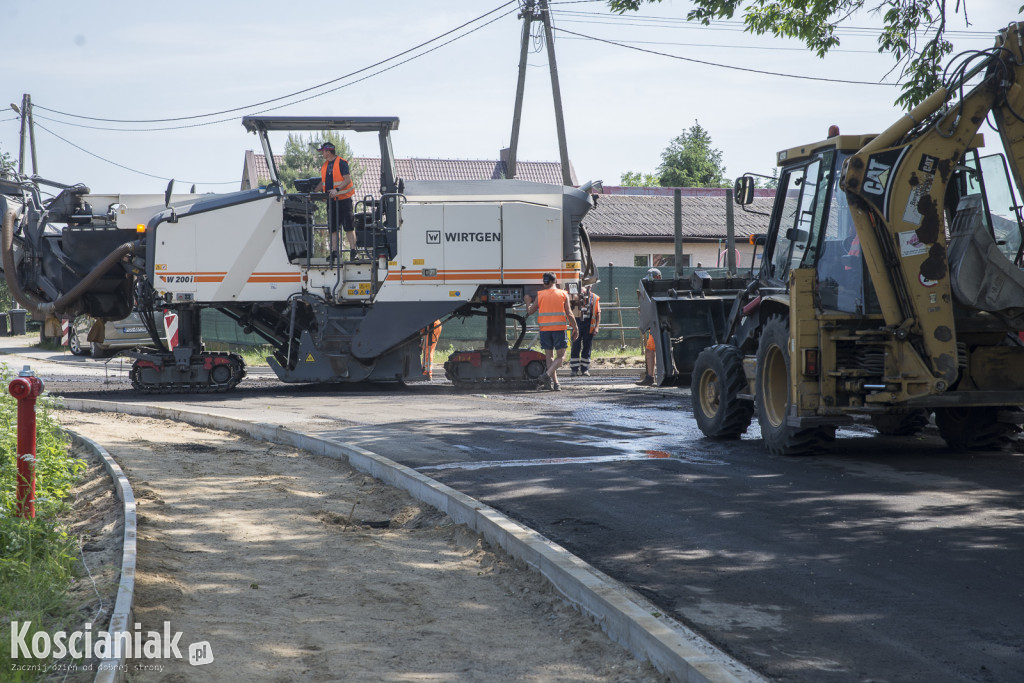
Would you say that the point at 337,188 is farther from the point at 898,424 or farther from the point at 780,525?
the point at 780,525

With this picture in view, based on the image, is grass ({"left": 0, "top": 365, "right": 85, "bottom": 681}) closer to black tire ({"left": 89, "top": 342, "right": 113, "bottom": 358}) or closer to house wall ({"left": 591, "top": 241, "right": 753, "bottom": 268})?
black tire ({"left": 89, "top": 342, "right": 113, "bottom": 358})

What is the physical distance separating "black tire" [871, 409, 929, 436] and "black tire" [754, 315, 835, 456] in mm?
1548

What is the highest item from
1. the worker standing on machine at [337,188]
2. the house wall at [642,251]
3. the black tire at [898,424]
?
the house wall at [642,251]

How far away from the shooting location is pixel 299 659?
4223 mm

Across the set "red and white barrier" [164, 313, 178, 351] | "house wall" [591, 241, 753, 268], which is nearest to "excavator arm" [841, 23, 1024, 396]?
"red and white barrier" [164, 313, 178, 351]

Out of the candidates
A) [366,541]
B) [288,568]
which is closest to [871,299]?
[366,541]

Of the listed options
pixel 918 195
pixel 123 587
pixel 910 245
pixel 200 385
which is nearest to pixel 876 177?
pixel 918 195

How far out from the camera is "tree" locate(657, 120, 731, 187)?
230 ft

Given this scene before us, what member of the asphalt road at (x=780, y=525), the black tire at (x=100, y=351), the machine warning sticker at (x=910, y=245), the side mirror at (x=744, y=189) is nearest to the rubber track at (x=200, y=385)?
the asphalt road at (x=780, y=525)

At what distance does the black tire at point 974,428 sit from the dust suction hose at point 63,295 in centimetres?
1230

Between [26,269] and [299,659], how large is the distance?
47.8 ft

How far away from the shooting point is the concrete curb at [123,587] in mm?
3626

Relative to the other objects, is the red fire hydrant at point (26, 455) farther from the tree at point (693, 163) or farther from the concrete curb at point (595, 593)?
the tree at point (693, 163)

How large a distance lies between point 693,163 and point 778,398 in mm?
63863
